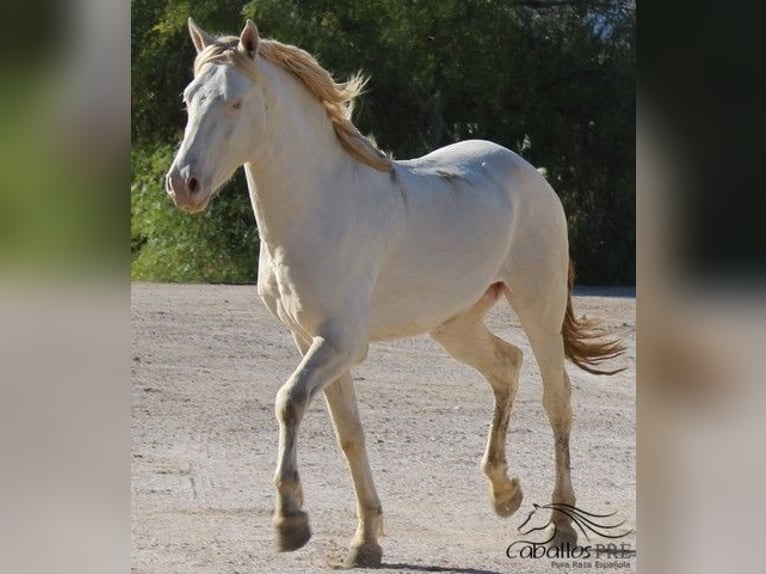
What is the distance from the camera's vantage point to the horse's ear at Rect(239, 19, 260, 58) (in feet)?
13.6

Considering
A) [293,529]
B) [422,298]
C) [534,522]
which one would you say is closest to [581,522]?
[534,522]

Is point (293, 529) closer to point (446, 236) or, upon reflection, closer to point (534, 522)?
point (446, 236)

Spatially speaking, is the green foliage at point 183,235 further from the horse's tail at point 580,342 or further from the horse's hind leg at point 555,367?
the horse's hind leg at point 555,367

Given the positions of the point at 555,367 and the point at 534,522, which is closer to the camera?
the point at 555,367

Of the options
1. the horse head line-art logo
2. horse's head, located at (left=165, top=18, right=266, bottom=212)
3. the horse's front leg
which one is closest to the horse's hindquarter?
the horse's front leg

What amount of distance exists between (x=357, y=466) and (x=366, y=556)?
34 centimetres

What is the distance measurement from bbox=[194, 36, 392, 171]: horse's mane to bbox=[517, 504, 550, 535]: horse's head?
1.63 m

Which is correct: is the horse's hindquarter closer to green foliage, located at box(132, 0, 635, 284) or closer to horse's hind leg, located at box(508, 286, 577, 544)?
horse's hind leg, located at box(508, 286, 577, 544)

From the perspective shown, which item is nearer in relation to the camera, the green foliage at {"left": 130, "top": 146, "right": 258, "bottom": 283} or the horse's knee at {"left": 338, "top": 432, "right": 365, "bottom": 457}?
the horse's knee at {"left": 338, "top": 432, "right": 365, "bottom": 457}

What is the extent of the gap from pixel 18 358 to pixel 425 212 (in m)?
2.18

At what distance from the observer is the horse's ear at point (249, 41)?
4.16m

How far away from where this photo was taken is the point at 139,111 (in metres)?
10.5

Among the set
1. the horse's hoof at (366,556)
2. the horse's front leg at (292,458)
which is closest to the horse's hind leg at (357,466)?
the horse's hoof at (366,556)

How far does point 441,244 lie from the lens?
15.5ft
